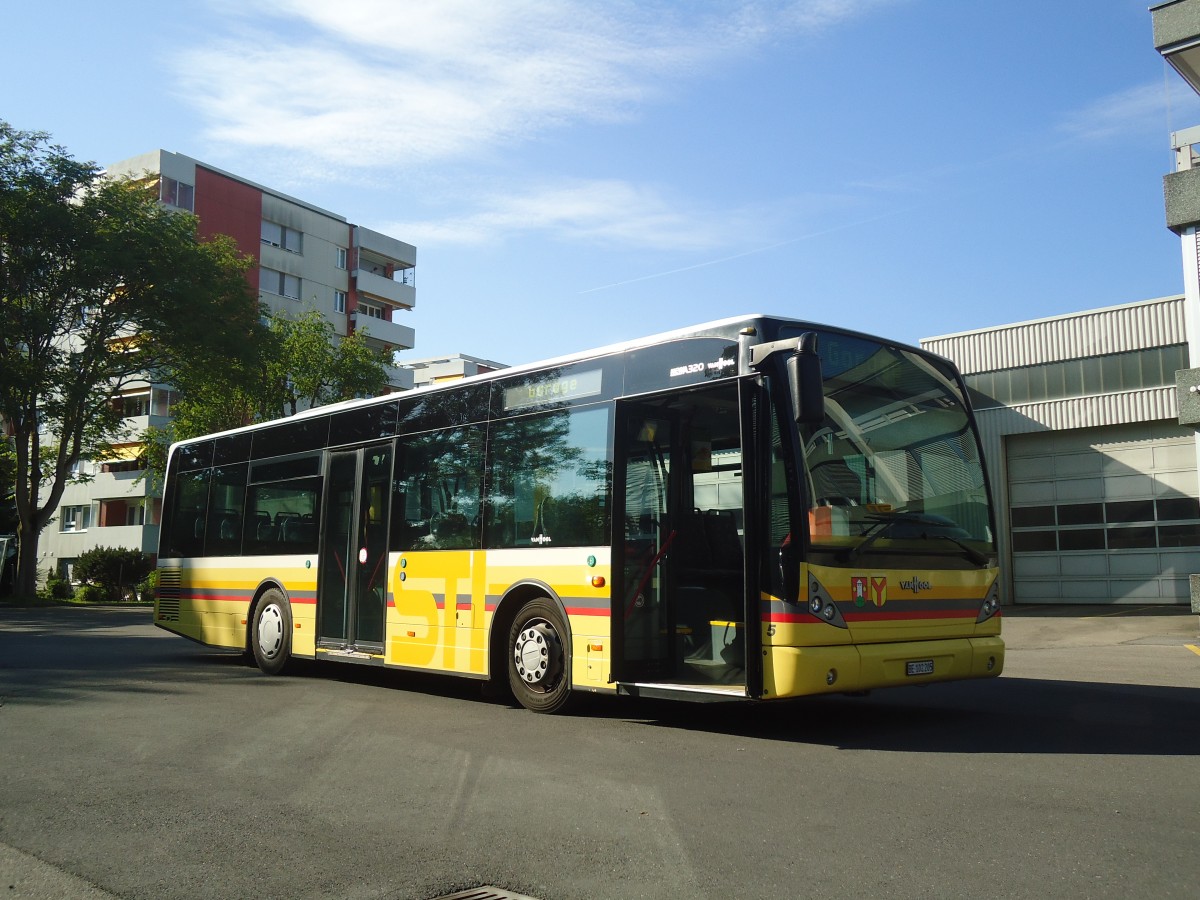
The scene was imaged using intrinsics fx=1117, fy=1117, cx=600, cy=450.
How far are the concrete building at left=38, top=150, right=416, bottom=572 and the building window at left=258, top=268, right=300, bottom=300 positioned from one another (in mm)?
55

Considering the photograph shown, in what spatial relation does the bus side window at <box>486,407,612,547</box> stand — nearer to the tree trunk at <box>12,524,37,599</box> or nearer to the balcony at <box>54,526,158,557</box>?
the tree trunk at <box>12,524,37,599</box>

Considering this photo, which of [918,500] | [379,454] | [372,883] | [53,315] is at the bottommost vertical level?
[372,883]

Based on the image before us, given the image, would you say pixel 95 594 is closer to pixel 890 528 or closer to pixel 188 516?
pixel 188 516

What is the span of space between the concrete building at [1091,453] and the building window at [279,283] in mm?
37832

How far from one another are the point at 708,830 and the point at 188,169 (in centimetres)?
5640

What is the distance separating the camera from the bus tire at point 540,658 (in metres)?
9.34

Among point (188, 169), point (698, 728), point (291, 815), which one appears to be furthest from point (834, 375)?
point (188, 169)

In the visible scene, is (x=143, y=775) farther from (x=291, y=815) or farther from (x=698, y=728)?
(x=698, y=728)

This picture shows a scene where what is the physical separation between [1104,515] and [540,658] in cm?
2898

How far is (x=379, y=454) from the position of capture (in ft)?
39.4

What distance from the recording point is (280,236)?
61.1 m

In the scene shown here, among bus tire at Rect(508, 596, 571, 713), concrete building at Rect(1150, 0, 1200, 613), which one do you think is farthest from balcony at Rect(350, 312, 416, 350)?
bus tire at Rect(508, 596, 571, 713)

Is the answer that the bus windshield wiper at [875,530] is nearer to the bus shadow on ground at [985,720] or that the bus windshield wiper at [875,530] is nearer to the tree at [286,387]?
the bus shadow on ground at [985,720]

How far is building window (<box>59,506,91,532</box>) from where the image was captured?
194ft
